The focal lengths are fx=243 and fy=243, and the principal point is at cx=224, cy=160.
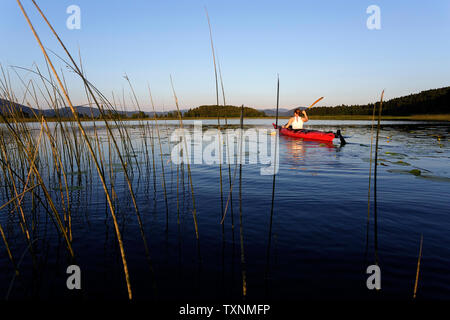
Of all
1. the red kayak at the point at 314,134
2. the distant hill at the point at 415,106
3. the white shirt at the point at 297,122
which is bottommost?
the red kayak at the point at 314,134

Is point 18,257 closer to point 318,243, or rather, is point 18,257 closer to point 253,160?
point 318,243

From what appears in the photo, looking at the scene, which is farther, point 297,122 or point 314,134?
point 297,122

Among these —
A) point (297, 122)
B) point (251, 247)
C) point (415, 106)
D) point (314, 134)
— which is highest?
point (415, 106)

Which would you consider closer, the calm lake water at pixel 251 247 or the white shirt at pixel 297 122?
the calm lake water at pixel 251 247

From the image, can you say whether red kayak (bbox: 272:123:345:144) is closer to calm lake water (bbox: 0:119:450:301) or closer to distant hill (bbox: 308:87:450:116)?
calm lake water (bbox: 0:119:450:301)

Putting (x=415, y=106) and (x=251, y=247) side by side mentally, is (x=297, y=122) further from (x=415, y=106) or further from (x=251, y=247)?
(x=415, y=106)

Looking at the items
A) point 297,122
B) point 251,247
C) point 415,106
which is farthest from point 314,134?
point 415,106

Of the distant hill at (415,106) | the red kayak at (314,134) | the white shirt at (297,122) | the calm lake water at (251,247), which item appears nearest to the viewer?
the calm lake water at (251,247)

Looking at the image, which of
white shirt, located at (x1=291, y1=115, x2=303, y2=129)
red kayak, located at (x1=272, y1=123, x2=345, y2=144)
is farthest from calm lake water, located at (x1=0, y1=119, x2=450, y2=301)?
white shirt, located at (x1=291, y1=115, x2=303, y2=129)

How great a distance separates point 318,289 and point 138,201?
374 cm

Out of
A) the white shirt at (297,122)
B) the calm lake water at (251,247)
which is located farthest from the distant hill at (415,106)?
the calm lake water at (251,247)

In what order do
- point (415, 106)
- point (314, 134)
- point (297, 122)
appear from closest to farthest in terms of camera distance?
point (314, 134)
point (297, 122)
point (415, 106)

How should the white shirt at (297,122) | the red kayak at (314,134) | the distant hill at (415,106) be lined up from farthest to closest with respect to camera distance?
the distant hill at (415,106) → the white shirt at (297,122) → the red kayak at (314,134)

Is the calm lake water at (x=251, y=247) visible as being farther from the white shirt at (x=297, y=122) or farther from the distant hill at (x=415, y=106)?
the distant hill at (x=415, y=106)
